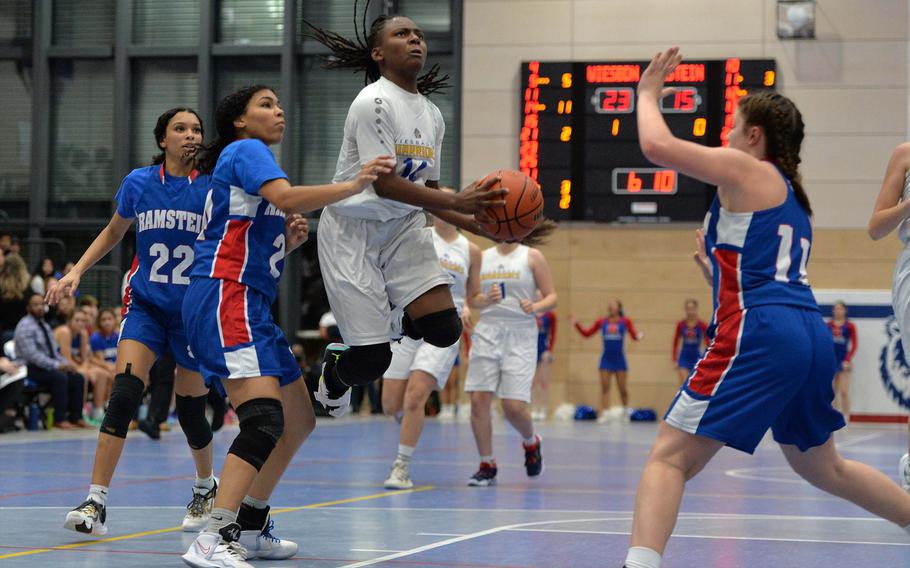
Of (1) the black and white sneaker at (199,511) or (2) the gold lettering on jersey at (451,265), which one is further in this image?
(2) the gold lettering on jersey at (451,265)

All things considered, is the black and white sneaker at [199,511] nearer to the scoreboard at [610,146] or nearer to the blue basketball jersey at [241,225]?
the blue basketball jersey at [241,225]

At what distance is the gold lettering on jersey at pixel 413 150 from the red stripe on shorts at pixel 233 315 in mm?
892

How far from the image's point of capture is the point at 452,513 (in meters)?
6.21

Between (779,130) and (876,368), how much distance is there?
1354 cm

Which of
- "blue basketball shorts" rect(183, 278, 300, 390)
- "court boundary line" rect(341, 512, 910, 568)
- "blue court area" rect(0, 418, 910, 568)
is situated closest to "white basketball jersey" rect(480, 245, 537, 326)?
"blue court area" rect(0, 418, 910, 568)

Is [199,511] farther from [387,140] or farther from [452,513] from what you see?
[387,140]

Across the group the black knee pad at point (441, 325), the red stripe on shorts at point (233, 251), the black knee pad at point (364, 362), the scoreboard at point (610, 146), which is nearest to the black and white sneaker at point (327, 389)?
the black knee pad at point (364, 362)

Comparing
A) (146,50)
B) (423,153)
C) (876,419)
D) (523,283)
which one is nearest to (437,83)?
(423,153)

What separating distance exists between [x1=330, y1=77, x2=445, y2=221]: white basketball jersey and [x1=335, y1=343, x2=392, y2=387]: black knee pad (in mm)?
528

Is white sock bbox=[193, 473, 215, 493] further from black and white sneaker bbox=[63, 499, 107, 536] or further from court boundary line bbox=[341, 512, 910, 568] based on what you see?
court boundary line bbox=[341, 512, 910, 568]

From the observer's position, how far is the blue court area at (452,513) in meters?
4.76

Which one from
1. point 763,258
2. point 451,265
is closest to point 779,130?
point 763,258

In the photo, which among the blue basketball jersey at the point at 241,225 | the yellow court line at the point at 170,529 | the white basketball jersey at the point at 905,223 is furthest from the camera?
the white basketball jersey at the point at 905,223

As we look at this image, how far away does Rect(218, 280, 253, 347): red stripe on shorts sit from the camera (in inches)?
169
